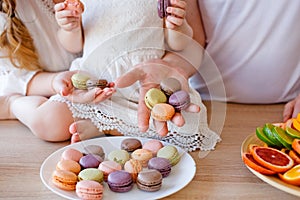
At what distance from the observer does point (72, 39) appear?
134cm

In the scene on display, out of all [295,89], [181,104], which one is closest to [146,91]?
[181,104]

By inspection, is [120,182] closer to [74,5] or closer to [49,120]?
[49,120]

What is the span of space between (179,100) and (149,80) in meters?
0.11

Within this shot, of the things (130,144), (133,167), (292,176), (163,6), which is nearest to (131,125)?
(130,144)

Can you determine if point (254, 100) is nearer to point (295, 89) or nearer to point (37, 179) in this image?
point (295, 89)

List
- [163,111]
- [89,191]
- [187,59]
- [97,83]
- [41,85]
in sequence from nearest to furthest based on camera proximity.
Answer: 1. [89,191]
2. [163,111]
3. [97,83]
4. [187,59]
5. [41,85]

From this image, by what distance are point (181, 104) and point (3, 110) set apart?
0.52m

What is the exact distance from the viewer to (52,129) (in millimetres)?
1204

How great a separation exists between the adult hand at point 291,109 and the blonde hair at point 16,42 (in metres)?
0.68

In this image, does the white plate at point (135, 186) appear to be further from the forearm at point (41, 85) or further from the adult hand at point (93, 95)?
the forearm at point (41, 85)

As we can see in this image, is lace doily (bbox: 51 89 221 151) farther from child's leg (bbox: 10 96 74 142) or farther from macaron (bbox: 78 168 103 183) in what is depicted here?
macaron (bbox: 78 168 103 183)

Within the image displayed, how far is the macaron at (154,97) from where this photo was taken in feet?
3.51

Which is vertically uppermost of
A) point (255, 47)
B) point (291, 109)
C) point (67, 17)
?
point (67, 17)

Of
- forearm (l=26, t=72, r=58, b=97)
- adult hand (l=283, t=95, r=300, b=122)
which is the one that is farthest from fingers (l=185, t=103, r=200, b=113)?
forearm (l=26, t=72, r=58, b=97)
